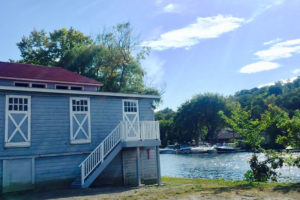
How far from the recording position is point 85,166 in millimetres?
15156

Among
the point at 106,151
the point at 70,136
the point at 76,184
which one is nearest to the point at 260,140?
the point at 106,151

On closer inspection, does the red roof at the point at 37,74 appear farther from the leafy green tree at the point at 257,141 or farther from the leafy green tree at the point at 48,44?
the leafy green tree at the point at 48,44

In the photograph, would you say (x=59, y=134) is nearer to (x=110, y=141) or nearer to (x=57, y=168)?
(x=57, y=168)

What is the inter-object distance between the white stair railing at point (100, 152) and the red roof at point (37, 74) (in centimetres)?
552

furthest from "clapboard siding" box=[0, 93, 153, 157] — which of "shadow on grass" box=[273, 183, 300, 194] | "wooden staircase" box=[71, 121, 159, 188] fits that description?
"shadow on grass" box=[273, 183, 300, 194]

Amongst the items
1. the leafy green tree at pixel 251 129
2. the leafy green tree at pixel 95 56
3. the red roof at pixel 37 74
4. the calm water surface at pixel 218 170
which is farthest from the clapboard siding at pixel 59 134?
the leafy green tree at pixel 95 56

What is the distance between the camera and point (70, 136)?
14945 mm

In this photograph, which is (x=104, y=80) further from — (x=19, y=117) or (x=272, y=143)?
(x=272, y=143)

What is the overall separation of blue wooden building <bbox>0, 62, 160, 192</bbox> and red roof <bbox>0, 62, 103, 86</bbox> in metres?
0.06

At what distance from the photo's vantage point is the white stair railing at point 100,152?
1436 centimetres

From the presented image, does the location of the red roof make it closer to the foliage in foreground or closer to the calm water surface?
the foliage in foreground

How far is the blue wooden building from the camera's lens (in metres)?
13.5

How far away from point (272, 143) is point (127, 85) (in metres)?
31.2

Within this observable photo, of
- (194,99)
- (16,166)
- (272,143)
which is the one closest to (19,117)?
(16,166)
